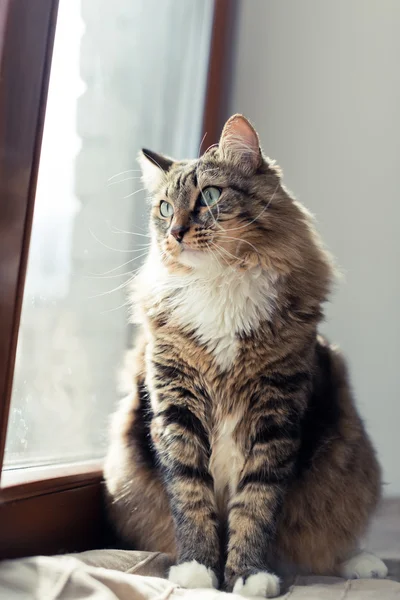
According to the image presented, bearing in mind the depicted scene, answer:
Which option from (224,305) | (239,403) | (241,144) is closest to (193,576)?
(239,403)

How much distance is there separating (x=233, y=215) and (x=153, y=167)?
0.33 meters

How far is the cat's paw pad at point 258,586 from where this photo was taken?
1233 mm

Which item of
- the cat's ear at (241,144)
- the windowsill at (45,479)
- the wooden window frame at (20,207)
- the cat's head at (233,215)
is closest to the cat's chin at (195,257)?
the cat's head at (233,215)

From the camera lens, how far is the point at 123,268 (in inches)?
76.5

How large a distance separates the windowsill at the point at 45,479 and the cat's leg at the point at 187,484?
27 centimetres

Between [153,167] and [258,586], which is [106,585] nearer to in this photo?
[258,586]

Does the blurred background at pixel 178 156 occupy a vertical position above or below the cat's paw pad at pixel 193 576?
above

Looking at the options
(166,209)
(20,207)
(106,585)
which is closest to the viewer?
(106,585)

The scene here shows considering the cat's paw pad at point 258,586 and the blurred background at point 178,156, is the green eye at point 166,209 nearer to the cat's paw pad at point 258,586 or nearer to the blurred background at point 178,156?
the blurred background at point 178,156

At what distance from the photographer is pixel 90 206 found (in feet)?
5.82

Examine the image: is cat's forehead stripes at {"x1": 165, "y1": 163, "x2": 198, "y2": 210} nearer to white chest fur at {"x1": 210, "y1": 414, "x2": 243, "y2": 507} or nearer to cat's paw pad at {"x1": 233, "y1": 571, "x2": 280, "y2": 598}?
white chest fur at {"x1": 210, "y1": 414, "x2": 243, "y2": 507}

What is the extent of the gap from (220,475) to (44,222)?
0.73m

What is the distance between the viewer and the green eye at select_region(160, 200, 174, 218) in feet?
5.03

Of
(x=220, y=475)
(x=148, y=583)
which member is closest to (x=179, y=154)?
(x=220, y=475)
